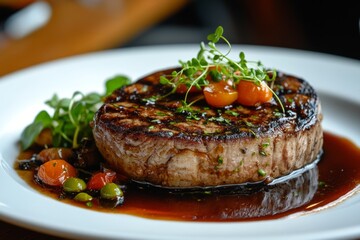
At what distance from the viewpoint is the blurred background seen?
7758mm

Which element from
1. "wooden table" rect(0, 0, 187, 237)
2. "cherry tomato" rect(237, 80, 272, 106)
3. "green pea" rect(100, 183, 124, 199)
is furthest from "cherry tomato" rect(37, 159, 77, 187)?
"wooden table" rect(0, 0, 187, 237)

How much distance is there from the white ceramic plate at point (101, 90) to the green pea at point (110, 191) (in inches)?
12.0

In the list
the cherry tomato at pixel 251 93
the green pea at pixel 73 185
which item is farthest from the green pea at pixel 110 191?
the cherry tomato at pixel 251 93

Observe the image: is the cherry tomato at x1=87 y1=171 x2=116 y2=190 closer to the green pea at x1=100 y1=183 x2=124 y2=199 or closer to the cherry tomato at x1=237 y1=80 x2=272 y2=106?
the green pea at x1=100 y1=183 x2=124 y2=199

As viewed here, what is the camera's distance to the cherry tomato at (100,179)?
403cm

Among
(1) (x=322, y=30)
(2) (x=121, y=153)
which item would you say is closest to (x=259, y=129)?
(2) (x=121, y=153)

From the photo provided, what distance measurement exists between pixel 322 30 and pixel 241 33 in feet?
4.35

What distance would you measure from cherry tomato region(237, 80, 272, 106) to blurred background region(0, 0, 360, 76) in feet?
12.2

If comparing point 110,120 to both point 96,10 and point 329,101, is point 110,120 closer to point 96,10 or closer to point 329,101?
point 329,101

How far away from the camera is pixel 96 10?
8688mm

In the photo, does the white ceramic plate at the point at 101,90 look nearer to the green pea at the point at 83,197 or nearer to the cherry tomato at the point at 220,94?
the green pea at the point at 83,197

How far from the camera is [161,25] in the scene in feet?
33.8

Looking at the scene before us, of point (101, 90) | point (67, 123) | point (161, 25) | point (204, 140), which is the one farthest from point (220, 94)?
point (161, 25)

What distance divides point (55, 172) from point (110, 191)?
50 cm
